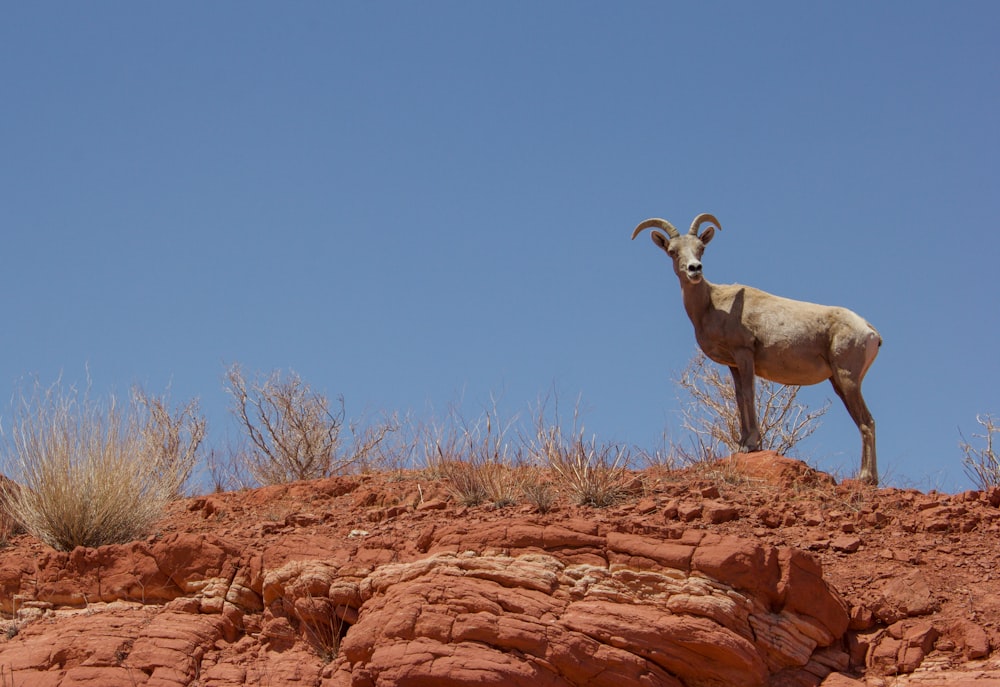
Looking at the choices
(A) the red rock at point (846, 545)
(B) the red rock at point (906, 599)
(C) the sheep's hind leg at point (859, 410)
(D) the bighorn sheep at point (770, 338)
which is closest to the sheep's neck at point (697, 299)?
(D) the bighorn sheep at point (770, 338)

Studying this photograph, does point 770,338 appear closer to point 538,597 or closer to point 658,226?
point 658,226

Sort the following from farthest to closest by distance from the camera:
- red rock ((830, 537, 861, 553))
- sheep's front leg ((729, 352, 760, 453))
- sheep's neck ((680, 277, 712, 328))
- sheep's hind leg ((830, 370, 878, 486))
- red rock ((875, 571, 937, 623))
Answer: sheep's neck ((680, 277, 712, 328))
sheep's front leg ((729, 352, 760, 453))
sheep's hind leg ((830, 370, 878, 486))
red rock ((830, 537, 861, 553))
red rock ((875, 571, 937, 623))

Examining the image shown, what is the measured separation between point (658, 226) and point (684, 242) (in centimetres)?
48

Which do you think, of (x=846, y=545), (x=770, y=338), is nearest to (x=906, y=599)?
(x=846, y=545)

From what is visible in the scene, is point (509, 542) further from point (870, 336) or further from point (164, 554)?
point (870, 336)

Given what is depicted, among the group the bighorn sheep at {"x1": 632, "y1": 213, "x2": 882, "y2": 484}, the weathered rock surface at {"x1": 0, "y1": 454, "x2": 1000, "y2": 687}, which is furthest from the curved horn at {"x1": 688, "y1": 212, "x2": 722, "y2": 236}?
the weathered rock surface at {"x1": 0, "y1": 454, "x2": 1000, "y2": 687}

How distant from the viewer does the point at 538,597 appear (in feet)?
27.6

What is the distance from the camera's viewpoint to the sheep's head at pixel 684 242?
514 inches

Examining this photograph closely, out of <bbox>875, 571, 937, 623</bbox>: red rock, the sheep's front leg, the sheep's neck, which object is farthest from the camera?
the sheep's neck

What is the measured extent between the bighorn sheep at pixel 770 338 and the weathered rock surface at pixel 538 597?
2079 millimetres

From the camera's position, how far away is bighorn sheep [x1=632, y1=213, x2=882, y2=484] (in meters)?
12.8

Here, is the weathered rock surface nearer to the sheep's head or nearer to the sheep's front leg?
the sheep's front leg

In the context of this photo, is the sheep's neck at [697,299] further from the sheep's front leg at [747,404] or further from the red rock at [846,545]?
the red rock at [846,545]

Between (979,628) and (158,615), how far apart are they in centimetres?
658
